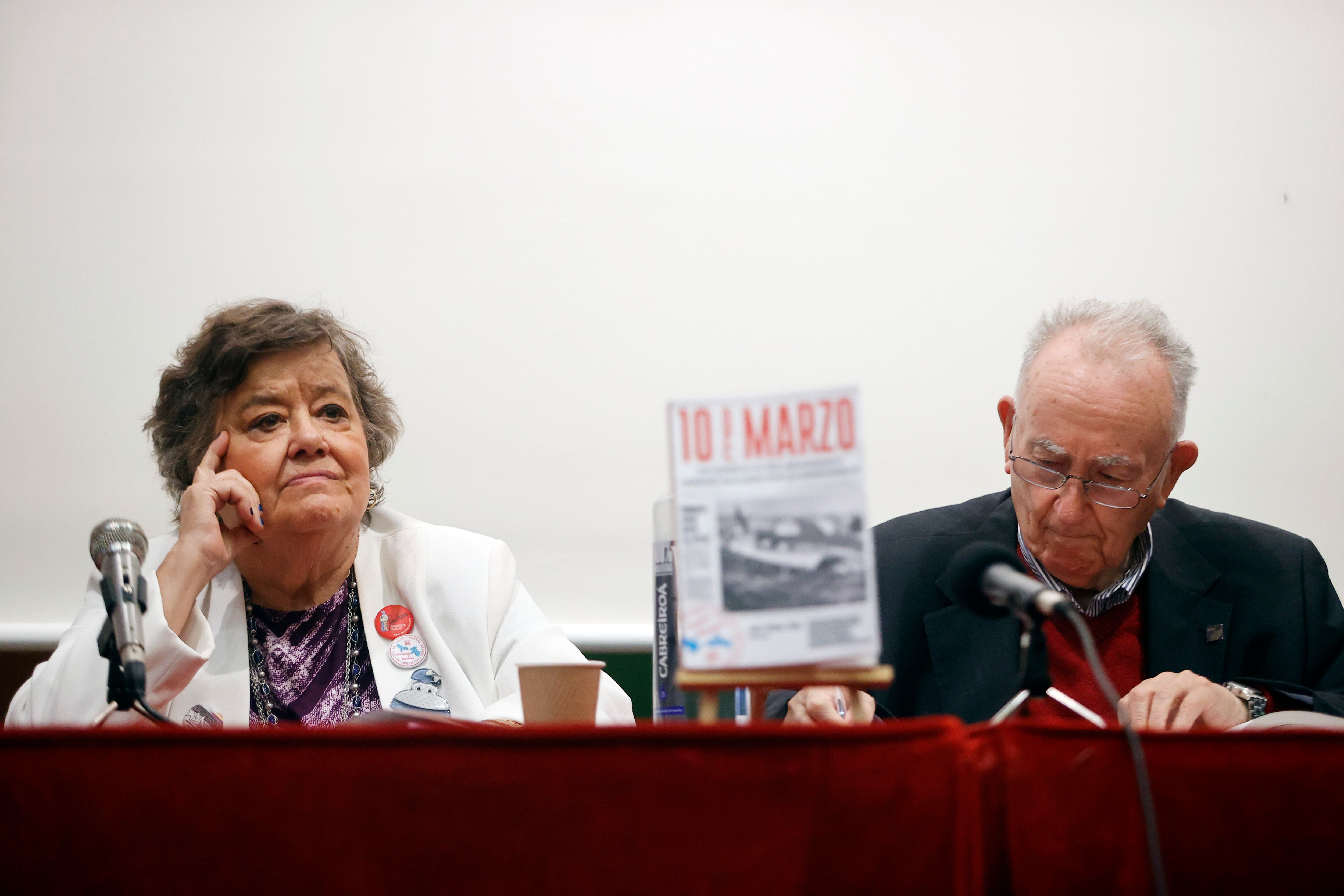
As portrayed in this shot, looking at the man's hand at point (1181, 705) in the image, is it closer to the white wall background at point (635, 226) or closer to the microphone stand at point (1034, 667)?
the microphone stand at point (1034, 667)

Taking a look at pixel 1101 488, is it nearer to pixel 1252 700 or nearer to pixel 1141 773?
pixel 1252 700

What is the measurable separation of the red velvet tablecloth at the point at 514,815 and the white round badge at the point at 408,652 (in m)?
0.82

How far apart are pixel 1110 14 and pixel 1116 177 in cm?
39

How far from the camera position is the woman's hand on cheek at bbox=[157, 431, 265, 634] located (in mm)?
1410

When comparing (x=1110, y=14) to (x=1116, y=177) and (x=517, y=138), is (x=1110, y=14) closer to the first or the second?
(x=1116, y=177)

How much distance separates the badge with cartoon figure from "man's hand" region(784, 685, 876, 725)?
0.58 m

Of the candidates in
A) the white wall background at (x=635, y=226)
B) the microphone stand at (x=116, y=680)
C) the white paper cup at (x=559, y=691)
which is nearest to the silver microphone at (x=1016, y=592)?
the white paper cup at (x=559, y=691)

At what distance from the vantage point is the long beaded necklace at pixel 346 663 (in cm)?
149

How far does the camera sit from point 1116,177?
215 cm

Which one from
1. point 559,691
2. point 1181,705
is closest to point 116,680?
point 559,691

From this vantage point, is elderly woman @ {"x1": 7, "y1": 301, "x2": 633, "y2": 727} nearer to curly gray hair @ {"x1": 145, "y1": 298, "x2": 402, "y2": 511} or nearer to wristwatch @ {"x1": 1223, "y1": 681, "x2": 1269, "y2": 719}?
curly gray hair @ {"x1": 145, "y1": 298, "x2": 402, "y2": 511}

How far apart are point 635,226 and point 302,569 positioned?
111cm

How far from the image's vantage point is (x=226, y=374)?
1664 millimetres

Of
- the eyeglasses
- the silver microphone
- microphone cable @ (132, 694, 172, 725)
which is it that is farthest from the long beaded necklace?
the eyeglasses
